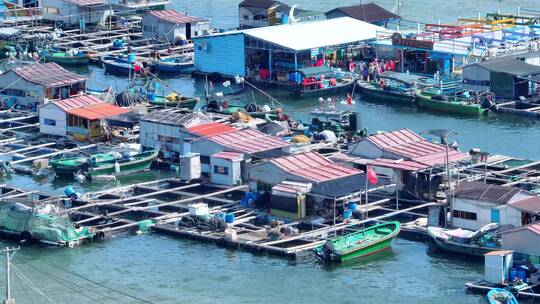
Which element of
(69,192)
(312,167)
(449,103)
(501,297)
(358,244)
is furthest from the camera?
(449,103)

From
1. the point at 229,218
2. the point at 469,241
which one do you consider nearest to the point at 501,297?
the point at 469,241

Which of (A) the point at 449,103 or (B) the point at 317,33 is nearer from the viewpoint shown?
(A) the point at 449,103

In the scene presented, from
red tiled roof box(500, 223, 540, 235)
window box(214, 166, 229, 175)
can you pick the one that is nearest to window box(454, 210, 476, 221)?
red tiled roof box(500, 223, 540, 235)

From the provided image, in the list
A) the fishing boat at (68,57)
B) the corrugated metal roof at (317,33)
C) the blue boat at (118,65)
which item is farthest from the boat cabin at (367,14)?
the fishing boat at (68,57)

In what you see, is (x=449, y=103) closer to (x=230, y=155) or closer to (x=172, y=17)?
(x=230, y=155)

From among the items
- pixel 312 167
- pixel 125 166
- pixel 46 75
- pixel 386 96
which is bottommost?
pixel 125 166

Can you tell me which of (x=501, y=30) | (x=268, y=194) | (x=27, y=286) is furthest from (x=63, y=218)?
(x=501, y=30)

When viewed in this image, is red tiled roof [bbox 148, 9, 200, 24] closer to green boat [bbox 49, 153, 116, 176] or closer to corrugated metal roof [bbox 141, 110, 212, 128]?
corrugated metal roof [bbox 141, 110, 212, 128]

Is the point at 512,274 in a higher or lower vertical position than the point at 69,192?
lower
